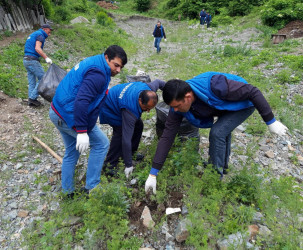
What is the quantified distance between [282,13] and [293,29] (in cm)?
223

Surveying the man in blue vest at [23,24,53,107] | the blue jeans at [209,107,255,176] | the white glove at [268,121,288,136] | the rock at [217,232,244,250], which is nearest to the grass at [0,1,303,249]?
the rock at [217,232,244,250]

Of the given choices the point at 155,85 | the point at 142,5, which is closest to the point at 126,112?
the point at 155,85

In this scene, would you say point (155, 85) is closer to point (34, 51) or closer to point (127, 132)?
point (127, 132)

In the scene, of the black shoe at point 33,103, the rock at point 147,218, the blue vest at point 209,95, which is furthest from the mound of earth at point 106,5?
the rock at point 147,218

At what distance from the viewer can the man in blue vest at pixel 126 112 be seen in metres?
2.69

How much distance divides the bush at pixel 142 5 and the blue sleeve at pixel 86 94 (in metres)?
30.7

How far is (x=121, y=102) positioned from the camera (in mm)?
2840

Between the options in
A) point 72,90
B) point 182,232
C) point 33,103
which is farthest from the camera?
point 33,103

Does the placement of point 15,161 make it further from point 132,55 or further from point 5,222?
point 132,55

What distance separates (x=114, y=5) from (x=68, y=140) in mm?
31564

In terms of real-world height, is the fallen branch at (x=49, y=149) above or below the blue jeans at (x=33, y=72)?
below

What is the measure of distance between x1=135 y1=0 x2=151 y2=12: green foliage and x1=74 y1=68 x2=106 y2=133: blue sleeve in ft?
101

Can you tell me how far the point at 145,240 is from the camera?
2191 mm

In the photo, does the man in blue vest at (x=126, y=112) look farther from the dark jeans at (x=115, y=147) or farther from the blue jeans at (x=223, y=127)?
the blue jeans at (x=223, y=127)
